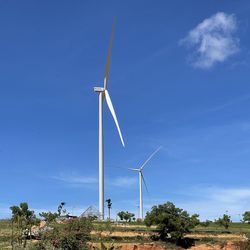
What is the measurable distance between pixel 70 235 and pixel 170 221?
4017 centimetres

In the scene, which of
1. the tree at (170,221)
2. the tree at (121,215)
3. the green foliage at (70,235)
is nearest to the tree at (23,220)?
the green foliage at (70,235)

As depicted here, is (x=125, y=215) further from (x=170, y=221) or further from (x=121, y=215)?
(x=170, y=221)

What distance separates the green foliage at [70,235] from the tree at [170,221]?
1379 inches

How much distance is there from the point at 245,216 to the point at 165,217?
4492cm

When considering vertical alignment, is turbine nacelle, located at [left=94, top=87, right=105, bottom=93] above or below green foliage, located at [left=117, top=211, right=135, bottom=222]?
above

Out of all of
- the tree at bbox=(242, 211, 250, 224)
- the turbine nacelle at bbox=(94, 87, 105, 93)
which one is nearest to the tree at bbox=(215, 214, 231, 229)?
the tree at bbox=(242, 211, 250, 224)

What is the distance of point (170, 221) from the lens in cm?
10406

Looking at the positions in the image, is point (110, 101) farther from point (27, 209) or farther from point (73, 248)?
point (73, 248)

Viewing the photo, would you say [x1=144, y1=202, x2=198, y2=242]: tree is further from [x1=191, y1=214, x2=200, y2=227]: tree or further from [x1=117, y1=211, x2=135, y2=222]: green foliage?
[x1=117, y1=211, x2=135, y2=222]: green foliage

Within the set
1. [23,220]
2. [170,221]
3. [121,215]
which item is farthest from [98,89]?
[121,215]

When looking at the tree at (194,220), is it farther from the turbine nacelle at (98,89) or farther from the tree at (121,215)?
the tree at (121,215)

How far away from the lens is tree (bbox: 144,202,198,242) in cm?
10406

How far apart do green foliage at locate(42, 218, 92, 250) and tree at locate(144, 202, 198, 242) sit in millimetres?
35014

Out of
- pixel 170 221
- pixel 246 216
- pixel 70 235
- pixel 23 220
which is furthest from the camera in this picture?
pixel 246 216
